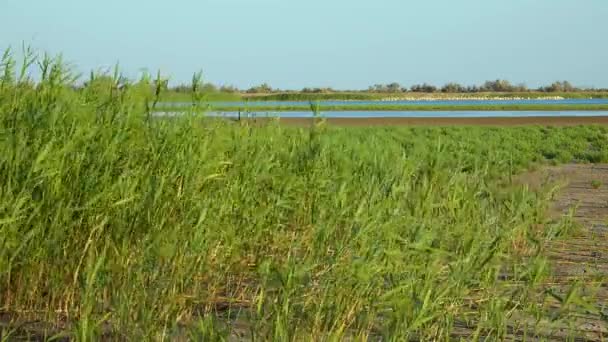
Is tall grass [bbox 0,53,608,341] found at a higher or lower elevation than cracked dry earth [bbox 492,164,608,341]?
higher

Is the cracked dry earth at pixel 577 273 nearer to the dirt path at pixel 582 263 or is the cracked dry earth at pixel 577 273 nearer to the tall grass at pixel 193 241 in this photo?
the dirt path at pixel 582 263

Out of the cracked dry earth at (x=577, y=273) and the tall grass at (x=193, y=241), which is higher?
the tall grass at (x=193, y=241)

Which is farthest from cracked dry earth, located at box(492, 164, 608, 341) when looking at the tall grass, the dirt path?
the tall grass

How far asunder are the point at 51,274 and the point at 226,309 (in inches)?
41.7

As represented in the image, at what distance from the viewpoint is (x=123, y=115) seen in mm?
4848

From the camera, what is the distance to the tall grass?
379 centimetres

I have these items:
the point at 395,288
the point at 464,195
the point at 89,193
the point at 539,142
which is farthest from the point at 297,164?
the point at 539,142

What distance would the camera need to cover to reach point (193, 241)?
424 cm

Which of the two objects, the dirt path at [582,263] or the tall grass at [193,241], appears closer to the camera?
the tall grass at [193,241]

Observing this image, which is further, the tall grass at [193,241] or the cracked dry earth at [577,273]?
the cracked dry earth at [577,273]

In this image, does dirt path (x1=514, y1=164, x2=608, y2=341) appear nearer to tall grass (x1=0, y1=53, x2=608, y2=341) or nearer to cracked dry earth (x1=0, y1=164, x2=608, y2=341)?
cracked dry earth (x1=0, y1=164, x2=608, y2=341)

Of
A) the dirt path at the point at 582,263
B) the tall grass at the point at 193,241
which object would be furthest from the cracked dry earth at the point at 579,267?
the tall grass at the point at 193,241

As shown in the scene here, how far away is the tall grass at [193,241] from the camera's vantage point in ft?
12.4

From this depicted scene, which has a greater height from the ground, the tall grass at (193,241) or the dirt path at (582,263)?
the tall grass at (193,241)
